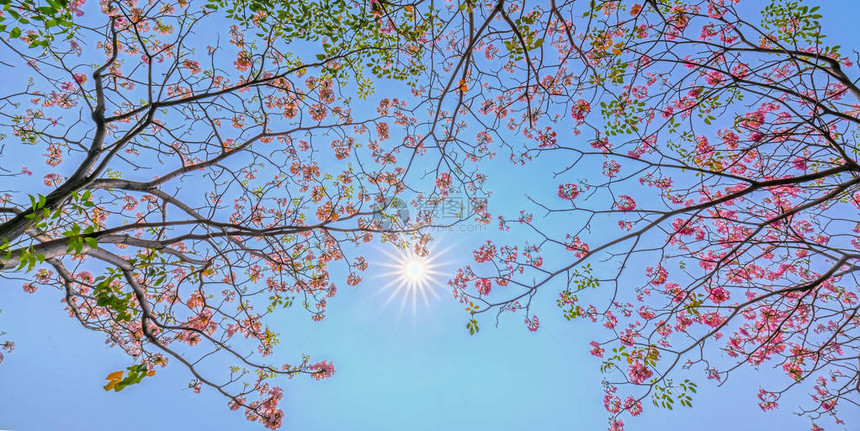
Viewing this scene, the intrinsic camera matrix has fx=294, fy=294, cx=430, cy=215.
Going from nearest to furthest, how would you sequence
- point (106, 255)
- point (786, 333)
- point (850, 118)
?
1. point (850, 118)
2. point (106, 255)
3. point (786, 333)

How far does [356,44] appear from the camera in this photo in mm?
3699

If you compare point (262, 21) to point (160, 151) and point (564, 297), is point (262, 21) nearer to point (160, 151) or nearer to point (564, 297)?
point (160, 151)

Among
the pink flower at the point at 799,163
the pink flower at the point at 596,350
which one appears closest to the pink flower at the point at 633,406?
the pink flower at the point at 596,350

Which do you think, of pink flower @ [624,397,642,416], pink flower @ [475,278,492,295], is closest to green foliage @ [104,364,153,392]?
pink flower @ [475,278,492,295]

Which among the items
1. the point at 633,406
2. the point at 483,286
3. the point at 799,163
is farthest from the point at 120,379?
the point at 799,163

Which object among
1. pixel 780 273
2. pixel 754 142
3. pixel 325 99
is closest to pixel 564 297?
pixel 754 142

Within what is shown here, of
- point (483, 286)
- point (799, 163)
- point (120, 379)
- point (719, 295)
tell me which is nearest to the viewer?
point (120, 379)

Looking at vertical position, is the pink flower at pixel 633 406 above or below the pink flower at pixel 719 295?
below

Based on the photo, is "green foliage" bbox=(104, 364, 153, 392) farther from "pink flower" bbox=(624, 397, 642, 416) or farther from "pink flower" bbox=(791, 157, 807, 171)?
"pink flower" bbox=(791, 157, 807, 171)

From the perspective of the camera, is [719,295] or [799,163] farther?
[719,295]

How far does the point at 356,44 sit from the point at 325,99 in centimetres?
155

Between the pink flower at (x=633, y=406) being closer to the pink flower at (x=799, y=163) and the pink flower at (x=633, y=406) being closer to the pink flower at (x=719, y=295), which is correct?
the pink flower at (x=719, y=295)

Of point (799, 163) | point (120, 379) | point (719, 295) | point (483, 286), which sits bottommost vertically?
point (120, 379)

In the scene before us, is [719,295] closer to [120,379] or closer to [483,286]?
[483,286]
